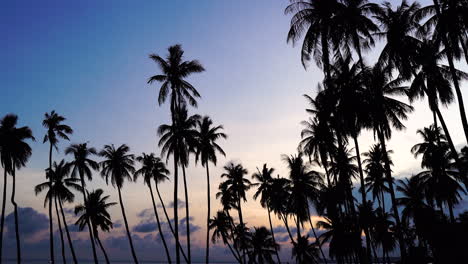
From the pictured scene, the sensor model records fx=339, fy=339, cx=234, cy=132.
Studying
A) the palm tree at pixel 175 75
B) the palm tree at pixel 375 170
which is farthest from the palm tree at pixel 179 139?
the palm tree at pixel 375 170

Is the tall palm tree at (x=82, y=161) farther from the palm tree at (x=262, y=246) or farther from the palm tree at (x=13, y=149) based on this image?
the palm tree at (x=262, y=246)

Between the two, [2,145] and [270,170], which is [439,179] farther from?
[2,145]

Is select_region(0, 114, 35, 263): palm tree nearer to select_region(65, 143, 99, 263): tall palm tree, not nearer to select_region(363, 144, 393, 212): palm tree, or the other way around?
select_region(65, 143, 99, 263): tall palm tree

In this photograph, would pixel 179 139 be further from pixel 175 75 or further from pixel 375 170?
Result: pixel 375 170

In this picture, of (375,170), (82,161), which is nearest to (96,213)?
(82,161)

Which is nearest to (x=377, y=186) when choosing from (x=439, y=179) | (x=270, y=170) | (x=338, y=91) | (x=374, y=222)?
(x=374, y=222)

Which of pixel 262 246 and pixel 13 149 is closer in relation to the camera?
pixel 13 149

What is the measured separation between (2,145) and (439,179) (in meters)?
51.4

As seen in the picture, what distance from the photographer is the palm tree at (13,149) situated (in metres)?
36.2

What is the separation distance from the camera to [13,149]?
119 ft

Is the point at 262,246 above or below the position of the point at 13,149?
below

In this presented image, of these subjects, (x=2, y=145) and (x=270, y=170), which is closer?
(x=2, y=145)

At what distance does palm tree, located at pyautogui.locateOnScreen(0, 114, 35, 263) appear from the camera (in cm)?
3622

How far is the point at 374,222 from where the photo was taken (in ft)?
185
